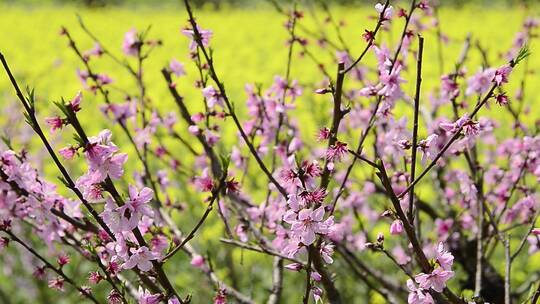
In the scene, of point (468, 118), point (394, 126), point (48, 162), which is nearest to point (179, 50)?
point (48, 162)

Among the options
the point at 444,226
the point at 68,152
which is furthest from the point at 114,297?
the point at 444,226

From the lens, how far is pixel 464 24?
15953mm

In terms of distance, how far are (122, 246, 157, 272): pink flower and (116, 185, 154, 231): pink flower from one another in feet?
0.19

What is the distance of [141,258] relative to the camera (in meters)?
1.46

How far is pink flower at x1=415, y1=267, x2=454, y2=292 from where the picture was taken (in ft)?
4.77

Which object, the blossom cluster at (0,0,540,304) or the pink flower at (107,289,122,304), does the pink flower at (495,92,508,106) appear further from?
the pink flower at (107,289,122,304)

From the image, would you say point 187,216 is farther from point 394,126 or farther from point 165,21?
point 165,21

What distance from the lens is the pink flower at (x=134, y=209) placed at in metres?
1.42

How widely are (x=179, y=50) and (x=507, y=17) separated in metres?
8.46

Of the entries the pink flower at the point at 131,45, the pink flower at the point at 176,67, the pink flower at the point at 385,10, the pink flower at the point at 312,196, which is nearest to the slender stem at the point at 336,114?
the pink flower at the point at 312,196

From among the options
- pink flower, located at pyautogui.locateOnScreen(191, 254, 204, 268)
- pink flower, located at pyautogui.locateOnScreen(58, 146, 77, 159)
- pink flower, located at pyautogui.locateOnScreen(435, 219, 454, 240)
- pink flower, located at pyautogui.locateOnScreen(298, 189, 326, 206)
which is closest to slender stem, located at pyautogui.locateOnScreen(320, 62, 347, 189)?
pink flower, located at pyautogui.locateOnScreen(298, 189, 326, 206)

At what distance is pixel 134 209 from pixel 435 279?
694mm

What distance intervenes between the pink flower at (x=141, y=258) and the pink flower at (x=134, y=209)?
0.06 metres

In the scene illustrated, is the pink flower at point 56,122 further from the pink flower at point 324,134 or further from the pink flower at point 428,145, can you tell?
the pink flower at point 428,145
